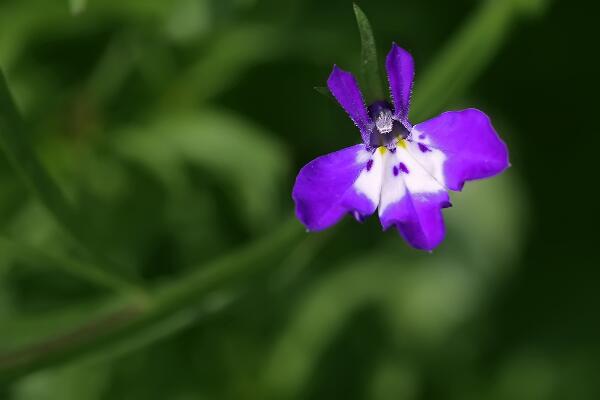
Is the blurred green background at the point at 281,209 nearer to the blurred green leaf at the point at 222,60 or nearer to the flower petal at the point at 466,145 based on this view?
the blurred green leaf at the point at 222,60

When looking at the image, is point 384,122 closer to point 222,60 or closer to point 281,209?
point 222,60

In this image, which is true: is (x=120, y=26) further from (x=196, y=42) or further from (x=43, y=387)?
(x=43, y=387)

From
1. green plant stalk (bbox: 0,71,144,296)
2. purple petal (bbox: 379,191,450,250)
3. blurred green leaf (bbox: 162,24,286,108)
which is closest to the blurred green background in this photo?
blurred green leaf (bbox: 162,24,286,108)

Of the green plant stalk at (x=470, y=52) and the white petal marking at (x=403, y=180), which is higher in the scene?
the green plant stalk at (x=470, y=52)

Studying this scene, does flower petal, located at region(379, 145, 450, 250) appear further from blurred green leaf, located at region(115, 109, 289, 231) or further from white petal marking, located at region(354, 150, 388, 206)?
blurred green leaf, located at region(115, 109, 289, 231)

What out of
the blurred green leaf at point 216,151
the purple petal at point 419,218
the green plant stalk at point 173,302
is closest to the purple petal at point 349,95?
the purple petal at point 419,218

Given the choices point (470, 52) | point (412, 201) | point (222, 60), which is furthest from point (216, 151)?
point (412, 201)
